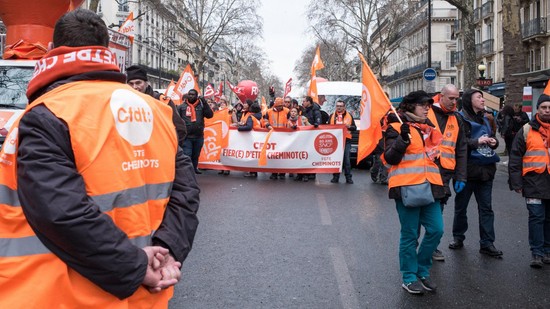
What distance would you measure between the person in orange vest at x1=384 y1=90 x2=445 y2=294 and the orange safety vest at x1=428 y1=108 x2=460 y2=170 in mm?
587

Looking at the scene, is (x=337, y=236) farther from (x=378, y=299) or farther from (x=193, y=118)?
(x=193, y=118)

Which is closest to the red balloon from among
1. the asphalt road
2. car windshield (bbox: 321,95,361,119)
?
car windshield (bbox: 321,95,361,119)

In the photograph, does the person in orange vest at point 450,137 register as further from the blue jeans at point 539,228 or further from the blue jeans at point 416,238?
the blue jeans at point 539,228

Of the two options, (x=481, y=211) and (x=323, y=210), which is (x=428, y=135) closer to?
(x=481, y=211)

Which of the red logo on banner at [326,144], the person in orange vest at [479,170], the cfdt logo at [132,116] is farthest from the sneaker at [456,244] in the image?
the red logo on banner at [326,144]

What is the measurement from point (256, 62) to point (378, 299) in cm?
9203

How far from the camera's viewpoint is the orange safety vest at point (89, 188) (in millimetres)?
1811

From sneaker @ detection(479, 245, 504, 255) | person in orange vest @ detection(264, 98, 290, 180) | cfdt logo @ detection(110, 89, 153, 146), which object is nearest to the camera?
cfdt logo @ detection(110, 89, 153, 146)

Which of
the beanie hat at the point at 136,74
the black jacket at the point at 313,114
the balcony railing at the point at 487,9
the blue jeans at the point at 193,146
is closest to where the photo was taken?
the beanie hat at the point at 136,74

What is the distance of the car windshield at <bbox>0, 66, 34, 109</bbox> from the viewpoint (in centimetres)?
959

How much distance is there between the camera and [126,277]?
184cm

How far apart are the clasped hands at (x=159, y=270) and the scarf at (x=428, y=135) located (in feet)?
11.1

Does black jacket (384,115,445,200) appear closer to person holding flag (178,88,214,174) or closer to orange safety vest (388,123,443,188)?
orange safety vest (388,123,443,188)

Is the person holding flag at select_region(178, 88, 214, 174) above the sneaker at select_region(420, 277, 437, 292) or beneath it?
above
